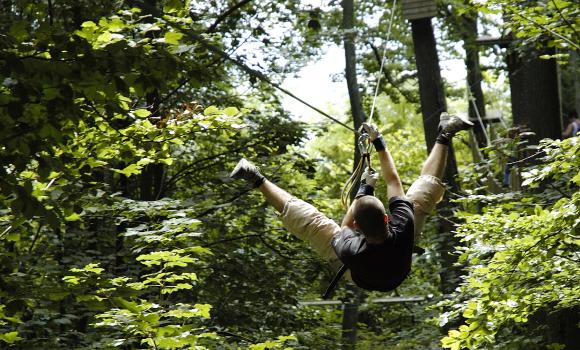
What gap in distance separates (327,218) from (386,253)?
62cm

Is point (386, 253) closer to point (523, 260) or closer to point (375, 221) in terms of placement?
point (375, 221)

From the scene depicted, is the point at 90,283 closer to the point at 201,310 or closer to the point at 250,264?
the point at 201,310

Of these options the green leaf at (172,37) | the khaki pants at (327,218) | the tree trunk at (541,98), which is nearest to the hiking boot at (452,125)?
the khaki pants at (327,218)

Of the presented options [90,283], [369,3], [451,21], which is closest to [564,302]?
[90,283]

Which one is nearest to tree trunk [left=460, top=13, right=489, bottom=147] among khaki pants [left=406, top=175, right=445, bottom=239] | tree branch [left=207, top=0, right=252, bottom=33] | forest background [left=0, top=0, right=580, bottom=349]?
forest background [left=0, top=0, right=580, bottom=349]

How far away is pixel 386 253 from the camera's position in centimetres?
388

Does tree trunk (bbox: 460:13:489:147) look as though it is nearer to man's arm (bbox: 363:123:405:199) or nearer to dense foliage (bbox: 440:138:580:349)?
dense foliage (bbox: 440:138:580:349)

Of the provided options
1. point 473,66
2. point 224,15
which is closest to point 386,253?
point 224,15

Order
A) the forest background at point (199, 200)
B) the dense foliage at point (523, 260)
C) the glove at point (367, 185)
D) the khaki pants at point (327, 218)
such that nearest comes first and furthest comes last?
1. the forest background at point (199, 200)
2. the glove at point (367, 185)
3. the khaki pants at point (327, 218)
4. the dense foliage at point (523, 260)

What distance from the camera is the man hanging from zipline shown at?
12.5 feet

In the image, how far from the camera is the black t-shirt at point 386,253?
3883mm

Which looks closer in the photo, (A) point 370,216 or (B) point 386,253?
(A) point 370,216

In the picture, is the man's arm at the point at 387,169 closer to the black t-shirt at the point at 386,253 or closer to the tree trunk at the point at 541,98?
the black t-shirt at the point at 386,253

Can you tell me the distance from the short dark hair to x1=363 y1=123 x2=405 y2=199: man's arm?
1.45 feet
